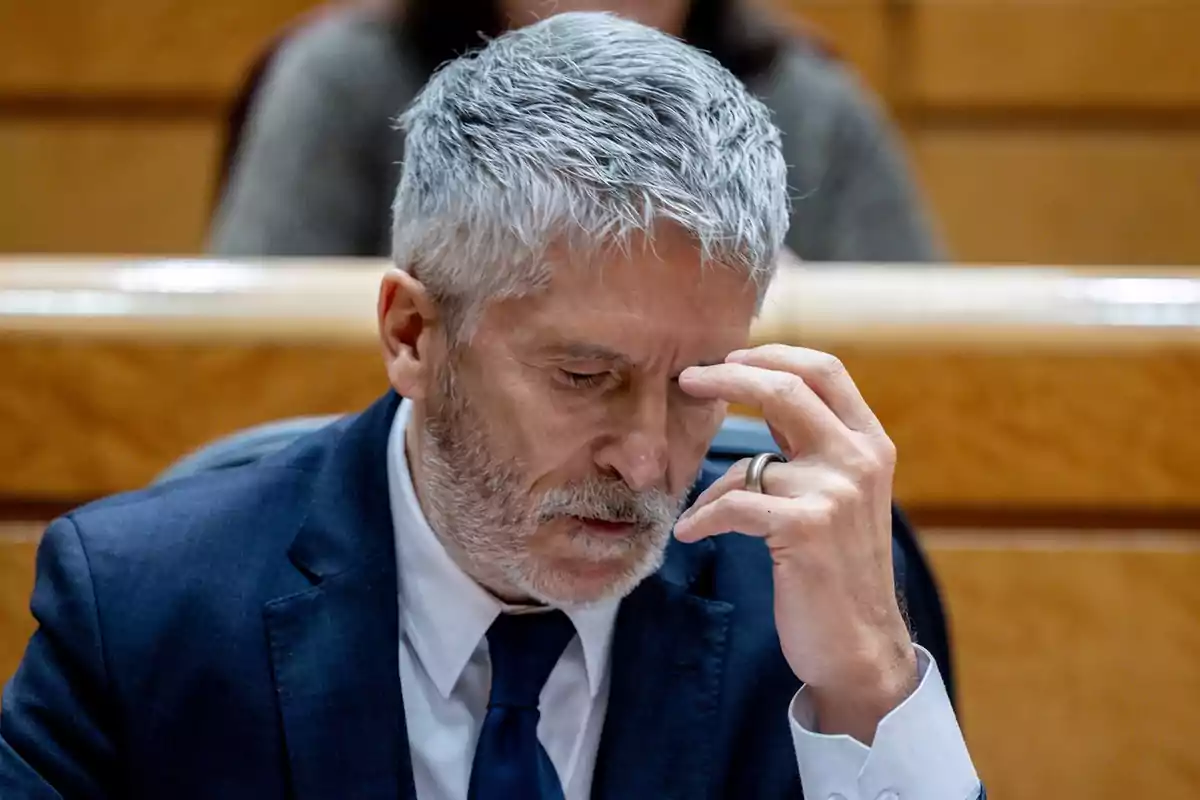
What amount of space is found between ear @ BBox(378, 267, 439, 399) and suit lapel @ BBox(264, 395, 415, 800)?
0.33 feet

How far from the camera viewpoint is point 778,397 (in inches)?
36.5

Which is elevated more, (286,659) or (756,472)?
(756,472)

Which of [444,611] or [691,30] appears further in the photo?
[691,30]

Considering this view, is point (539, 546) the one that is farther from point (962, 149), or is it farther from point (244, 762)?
point (962, 149)

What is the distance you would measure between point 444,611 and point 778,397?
0.30m

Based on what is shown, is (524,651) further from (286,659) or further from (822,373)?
(822,373)

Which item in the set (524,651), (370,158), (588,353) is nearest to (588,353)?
(588,353)

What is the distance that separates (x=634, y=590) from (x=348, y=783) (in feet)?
0.79

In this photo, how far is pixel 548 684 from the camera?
106 cm

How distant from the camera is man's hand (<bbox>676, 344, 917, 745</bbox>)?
934mm

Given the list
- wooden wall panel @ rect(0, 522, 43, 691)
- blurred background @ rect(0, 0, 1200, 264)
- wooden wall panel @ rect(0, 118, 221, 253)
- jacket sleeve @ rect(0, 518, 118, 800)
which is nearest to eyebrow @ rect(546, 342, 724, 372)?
jacket sleeve @ rect(0, 518, 118, 800)

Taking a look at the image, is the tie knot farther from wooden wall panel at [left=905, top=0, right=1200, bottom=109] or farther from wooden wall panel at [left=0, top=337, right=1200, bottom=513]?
wooden wall panel at [left=905, top=0, right=1200, bottom=109]

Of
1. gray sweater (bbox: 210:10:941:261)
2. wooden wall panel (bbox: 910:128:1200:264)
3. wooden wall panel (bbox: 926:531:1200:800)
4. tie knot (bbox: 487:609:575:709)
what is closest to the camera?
tie knot (bbox: 487:609:575:709)

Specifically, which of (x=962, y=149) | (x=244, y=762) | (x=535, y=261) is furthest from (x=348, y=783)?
(x=962, y=149)
